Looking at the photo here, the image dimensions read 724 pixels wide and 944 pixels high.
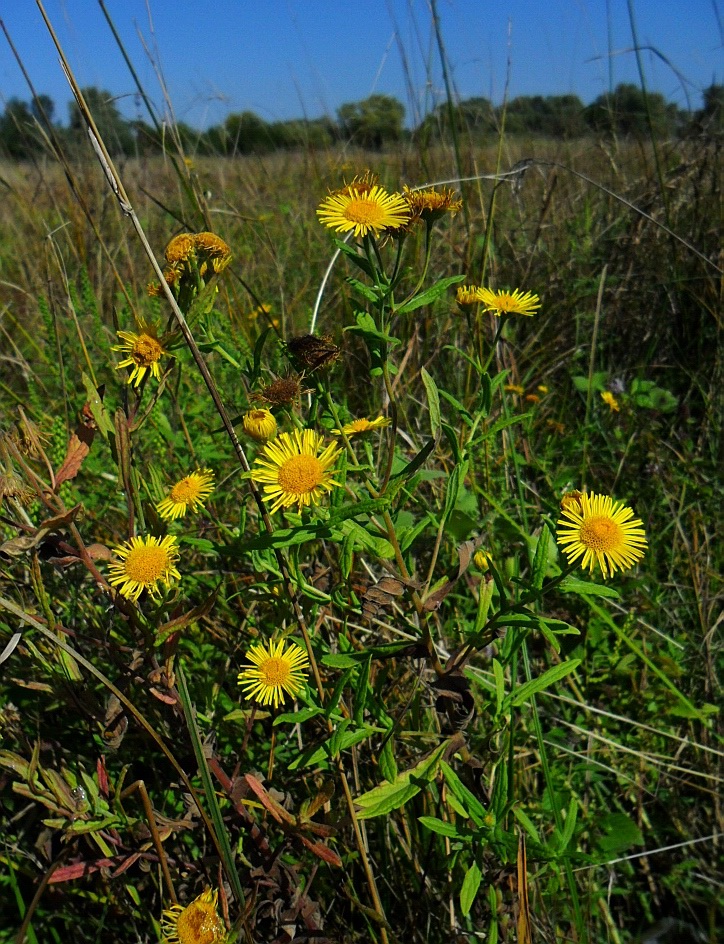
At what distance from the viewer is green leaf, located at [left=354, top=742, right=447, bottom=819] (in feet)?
3.12

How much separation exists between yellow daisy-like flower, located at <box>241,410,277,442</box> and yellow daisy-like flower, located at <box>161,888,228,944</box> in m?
0.59

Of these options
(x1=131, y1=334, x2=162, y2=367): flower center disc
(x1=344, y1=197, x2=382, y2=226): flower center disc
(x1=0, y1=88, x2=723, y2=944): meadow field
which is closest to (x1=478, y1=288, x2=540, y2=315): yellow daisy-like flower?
(x1=0, y1=88, x2=723, y2=944): meadow field

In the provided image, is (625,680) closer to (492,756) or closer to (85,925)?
(492,756)

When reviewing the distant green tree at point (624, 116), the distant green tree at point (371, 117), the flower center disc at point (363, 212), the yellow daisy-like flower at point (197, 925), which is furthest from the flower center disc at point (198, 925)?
the distant green tree at point (371, 117)

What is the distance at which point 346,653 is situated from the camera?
0.97 m

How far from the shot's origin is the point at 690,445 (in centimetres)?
199

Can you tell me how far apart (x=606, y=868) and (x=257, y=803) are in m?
0.69

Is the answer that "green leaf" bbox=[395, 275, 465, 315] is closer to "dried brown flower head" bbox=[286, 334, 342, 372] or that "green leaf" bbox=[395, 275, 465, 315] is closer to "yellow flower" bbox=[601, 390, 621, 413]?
"dried brown flower head" bbox=[286, 334, 342, 372]

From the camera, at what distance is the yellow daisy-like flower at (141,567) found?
3.29ft

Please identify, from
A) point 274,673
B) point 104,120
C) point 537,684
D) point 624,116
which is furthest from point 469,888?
point 104,120

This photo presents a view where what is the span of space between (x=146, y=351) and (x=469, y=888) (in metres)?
0.84

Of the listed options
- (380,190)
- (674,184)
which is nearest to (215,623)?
(380,190)

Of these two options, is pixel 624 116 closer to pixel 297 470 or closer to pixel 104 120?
pixel 104 120

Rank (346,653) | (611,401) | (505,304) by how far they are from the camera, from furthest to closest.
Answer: (611,401)
(505,304)
(346,653)
